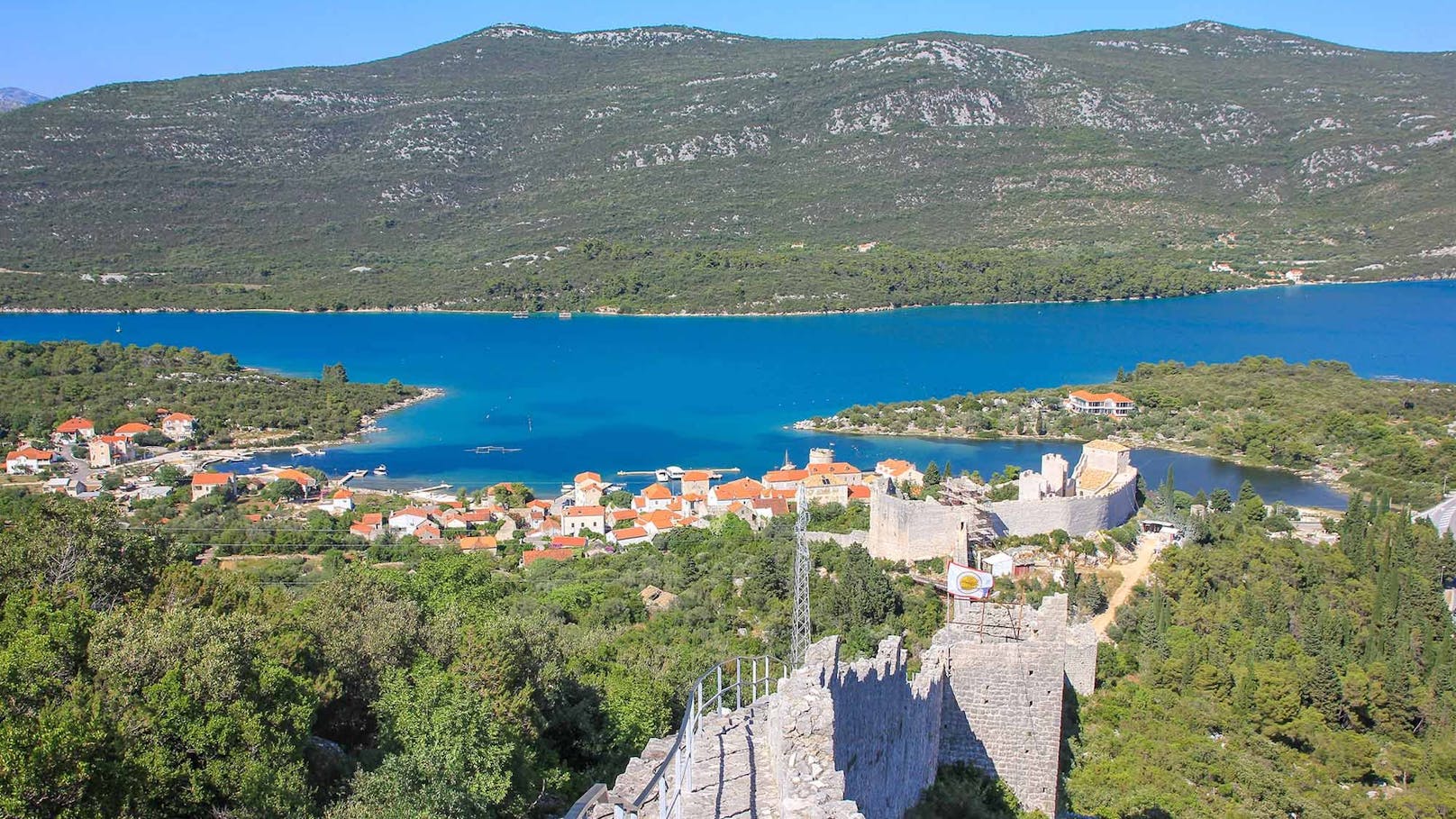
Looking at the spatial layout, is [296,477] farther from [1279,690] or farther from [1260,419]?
[1260,419]

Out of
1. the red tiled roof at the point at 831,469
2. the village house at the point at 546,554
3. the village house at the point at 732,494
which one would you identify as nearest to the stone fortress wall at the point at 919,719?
the village house at the point at 546,554

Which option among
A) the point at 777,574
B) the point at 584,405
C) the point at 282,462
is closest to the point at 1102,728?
the point at 777,574

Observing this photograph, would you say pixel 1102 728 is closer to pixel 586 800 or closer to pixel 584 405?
pixel 586 800

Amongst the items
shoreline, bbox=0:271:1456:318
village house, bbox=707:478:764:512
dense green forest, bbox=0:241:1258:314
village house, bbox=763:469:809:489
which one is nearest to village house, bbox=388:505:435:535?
village house, bbox=707:478:764:512

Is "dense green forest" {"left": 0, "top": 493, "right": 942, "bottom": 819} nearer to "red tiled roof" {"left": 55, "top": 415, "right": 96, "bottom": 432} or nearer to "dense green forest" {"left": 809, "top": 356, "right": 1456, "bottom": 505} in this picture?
"dense green forest" {"left": 809, "top": 356, "right": 1456, "bottom": 505}

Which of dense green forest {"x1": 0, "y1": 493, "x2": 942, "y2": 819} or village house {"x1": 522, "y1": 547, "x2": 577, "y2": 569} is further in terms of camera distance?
village house {"x1": 522, "y1": 547, "x2": 577, "y2": 569}

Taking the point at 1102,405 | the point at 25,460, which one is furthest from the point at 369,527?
the point at 1102,405
